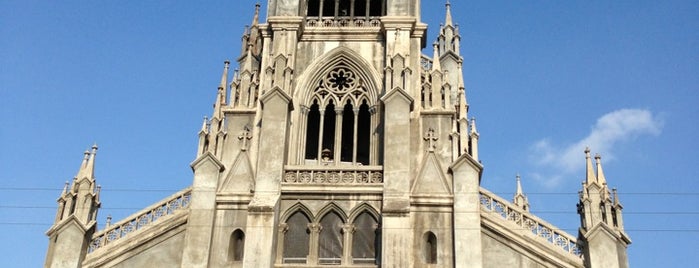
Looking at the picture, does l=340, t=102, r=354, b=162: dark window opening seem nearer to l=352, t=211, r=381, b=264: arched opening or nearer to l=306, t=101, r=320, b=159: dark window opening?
l=306, t=101, r=320, b=159: dark window opening

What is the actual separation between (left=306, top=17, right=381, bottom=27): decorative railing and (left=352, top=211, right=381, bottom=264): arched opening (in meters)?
9.39

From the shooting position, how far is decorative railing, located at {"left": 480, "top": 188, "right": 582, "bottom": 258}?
28766mm

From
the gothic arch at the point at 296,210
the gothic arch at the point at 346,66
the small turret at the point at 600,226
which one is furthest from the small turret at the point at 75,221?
the small turret at the point at 600,226

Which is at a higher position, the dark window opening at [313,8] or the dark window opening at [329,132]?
the dark window opening at [313,8]

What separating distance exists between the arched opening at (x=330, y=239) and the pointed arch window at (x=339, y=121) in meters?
2.99

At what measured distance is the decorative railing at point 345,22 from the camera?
35.8 meters

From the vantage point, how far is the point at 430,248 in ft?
96.0

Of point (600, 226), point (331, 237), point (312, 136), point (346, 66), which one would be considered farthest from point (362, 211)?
point (600, 226)

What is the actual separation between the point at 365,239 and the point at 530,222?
580cm

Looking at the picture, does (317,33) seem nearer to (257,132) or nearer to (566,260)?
(257,132)

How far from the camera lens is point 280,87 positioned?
3259cm

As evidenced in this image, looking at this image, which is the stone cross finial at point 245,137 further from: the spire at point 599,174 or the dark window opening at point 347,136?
the spire at point 599,174

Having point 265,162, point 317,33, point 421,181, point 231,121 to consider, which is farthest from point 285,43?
point 421,181

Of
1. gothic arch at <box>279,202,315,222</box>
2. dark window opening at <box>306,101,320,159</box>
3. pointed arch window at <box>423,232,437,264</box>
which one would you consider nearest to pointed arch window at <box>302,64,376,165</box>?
dark window opening at <box>306,101,320,159</box>
